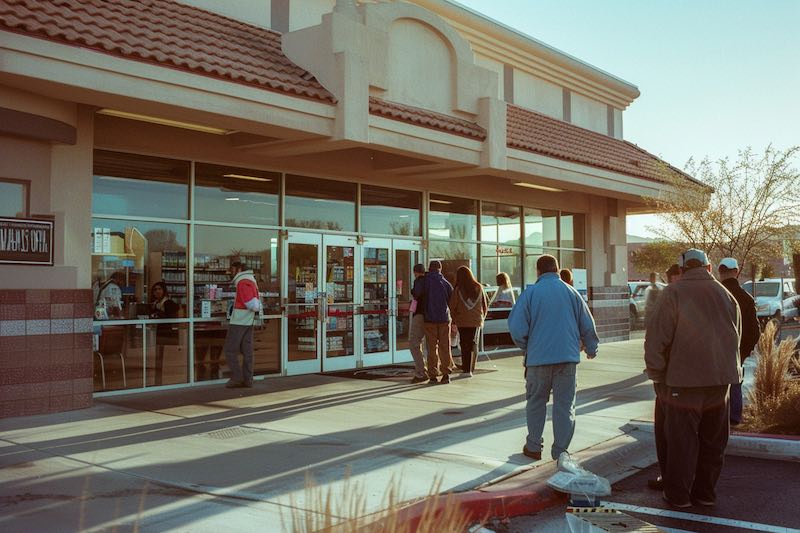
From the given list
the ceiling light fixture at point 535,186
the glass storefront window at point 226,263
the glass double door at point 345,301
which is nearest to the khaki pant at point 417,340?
the glass double door at point 345,301

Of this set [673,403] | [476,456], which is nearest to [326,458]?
[476,456]

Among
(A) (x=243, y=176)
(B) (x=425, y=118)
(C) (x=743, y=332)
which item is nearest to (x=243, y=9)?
(A) (x=243, y=176)

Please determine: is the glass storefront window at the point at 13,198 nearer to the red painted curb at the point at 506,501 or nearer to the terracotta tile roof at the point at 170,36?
the terracotta tile roof at the point at 170,36

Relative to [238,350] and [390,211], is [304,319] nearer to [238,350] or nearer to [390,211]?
[238,350]

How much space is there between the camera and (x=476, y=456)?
7168 millimetres

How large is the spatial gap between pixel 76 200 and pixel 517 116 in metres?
10.0

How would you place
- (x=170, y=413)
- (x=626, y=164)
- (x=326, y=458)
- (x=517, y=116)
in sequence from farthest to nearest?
(x=626, y=164), (x=517, y=116), (x=170, y=413), (x=326, y=458)

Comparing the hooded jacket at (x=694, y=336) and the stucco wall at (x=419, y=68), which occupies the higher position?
the stucco wall at (x=419, y=68)

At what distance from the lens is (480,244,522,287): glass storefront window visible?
17.4 metres

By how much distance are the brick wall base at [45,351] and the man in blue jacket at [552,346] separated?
559cm

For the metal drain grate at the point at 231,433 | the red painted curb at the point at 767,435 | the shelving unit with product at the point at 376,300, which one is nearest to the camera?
the red painted curb at the point at 767,435

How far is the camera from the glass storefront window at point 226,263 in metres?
11.9

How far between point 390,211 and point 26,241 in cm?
754

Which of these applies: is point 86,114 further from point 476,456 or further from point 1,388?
point 476,456
